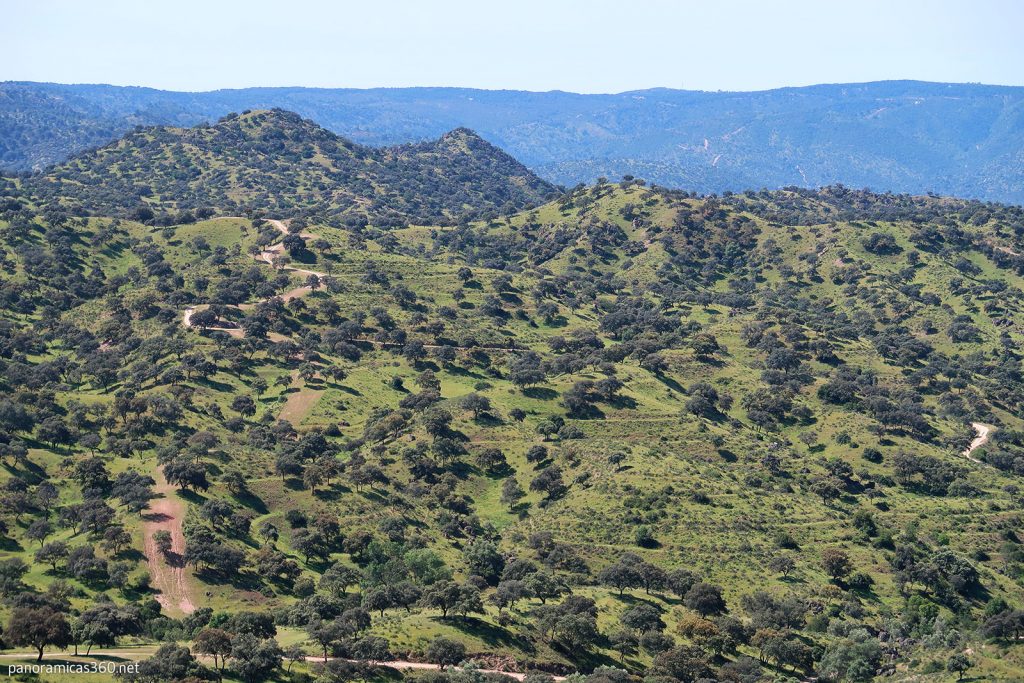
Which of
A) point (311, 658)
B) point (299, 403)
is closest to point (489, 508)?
point (299, 403)

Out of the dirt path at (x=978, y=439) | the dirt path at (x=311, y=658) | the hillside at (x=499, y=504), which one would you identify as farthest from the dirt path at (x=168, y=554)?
the dirt path at (x=978, y=439)

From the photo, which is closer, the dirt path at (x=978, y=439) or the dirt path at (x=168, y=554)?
the dirt path at (x=168, y=554)

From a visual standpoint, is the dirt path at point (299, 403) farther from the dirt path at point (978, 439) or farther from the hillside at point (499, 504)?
the dirt path at point (978, 439)

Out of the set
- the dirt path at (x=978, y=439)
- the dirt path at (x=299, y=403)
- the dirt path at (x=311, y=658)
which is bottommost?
the dirt path at (x=978, y=439)

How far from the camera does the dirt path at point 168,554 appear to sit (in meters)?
94.2

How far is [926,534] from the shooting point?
121125 millimetres

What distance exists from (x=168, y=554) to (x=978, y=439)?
139 metres

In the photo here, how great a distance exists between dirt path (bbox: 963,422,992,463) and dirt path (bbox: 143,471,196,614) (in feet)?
405

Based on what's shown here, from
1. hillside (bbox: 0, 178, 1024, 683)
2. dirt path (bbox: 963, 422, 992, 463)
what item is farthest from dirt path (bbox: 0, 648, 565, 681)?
dirt path (bbox: 963, 422, 992, 463)

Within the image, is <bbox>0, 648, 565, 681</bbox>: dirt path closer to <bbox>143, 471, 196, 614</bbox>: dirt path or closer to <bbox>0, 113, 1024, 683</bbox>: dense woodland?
<bbox>0, 113, 1024, 683</bbox>: dense woodland

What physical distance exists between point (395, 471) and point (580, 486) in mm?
26204

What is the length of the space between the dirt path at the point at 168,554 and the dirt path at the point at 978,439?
124 m

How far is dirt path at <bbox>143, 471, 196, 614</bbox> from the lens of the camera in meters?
94.2

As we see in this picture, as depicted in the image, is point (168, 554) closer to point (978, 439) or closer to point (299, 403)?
point (299, 403)
